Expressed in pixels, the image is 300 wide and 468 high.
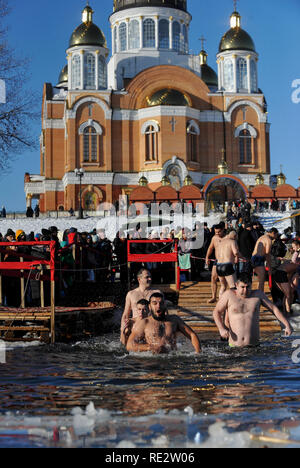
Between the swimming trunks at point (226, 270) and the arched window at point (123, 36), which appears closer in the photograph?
the swimming trunks at point (226, 270)

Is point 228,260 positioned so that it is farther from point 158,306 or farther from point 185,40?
point 185,40

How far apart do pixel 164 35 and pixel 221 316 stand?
43695 millimetres

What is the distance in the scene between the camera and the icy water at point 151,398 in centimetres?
501

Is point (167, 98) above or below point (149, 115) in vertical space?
above

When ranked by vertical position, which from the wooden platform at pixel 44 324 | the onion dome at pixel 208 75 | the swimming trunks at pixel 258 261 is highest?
the onion dome at pixel 208 75

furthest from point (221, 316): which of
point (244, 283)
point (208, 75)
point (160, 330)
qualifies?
point (208, 75)

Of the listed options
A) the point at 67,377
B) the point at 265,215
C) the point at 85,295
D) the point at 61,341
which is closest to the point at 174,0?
the point at 265,215

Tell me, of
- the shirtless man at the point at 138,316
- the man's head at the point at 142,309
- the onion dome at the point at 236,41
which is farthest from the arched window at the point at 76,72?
the man's head at the point at 142,309

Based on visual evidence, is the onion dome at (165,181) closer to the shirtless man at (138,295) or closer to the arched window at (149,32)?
the arched window at (149,32)

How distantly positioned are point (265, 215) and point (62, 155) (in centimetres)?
2106

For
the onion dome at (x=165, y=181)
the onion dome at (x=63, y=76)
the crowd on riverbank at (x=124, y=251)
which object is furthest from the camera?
the onion dome at (x=63, y=76)

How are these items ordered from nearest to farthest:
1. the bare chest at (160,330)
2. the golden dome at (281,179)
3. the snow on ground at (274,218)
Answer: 1. the bare chest at (160,330)
2. the snow on ground at (274,218)
3. the golden dome at (281,179)

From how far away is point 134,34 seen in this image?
5025cm

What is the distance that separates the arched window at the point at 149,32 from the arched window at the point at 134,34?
0.49 m
